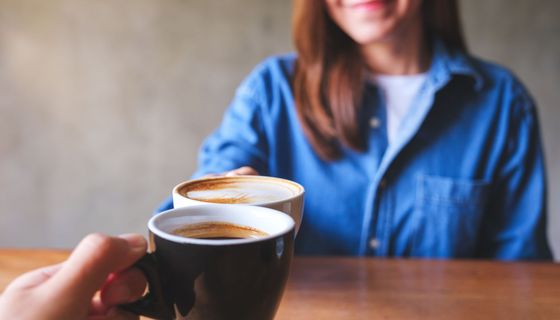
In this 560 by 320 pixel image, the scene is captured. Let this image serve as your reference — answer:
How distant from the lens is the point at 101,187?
6.53ft

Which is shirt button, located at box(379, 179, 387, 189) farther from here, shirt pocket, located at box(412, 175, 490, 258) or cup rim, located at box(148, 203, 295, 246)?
cup rim, located at box(148, 203, 295, 246)

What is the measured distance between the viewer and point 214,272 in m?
0.32

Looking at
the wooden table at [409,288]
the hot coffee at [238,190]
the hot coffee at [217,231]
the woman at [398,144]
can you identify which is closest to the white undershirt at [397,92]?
the woman at [398,144]

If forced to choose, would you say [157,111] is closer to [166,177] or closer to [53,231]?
[166,177]

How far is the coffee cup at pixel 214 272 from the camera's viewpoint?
32 centimetres

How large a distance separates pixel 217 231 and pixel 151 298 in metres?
0.07

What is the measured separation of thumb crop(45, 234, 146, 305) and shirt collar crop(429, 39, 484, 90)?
89 centimetres

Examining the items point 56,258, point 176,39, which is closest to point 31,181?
point 176,39

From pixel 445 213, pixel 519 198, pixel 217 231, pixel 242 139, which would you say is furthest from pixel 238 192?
pixel 519 198

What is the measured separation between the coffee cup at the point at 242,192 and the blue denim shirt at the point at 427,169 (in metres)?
0.51

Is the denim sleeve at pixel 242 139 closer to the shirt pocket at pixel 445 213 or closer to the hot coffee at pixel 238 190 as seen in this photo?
the shirt pocket at pixel 445 213

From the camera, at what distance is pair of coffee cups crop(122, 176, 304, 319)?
321 mm

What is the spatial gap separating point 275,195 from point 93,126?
1.67 m

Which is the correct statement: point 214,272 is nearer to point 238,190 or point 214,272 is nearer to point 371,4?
point 238,190
